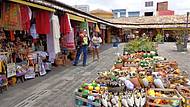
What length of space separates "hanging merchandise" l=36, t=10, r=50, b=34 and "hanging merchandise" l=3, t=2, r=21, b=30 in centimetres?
143

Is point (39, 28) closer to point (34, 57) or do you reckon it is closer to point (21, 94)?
point (34, 57)

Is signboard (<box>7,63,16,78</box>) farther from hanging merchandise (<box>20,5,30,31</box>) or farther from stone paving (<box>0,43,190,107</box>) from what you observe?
hanging merchandise (<box>20,5,30,31</box>)

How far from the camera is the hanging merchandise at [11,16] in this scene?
258 inches

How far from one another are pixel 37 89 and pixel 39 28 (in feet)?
7.10

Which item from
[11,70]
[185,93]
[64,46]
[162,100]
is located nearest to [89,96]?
[162,100]

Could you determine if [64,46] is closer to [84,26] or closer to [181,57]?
[84,26]

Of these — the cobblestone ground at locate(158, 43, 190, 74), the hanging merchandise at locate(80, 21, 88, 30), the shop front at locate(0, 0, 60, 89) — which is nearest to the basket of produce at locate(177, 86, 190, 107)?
the shop front at locate(0, 0, 60, 89)

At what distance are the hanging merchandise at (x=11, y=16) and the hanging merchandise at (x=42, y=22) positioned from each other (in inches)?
56.2

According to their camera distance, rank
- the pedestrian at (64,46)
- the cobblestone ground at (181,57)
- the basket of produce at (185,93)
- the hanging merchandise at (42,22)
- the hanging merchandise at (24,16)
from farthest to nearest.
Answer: the cobblestone ground at (181,57) < the pedestrian at (64,46) < the hanging merchandise at (42,22) < the hanging merchandise at (24,16) < the basket of produce at (185,93)

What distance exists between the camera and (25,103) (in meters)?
5.54

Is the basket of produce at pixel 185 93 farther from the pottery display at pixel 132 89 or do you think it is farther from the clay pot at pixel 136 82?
the clay pot at pixel 136 82

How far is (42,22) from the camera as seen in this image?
26.5 ft

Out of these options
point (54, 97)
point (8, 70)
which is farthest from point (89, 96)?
point (8, 70)

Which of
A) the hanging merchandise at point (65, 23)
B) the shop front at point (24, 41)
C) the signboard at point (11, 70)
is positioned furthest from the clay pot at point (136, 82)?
the hanging merchandise at point (65, 23)
